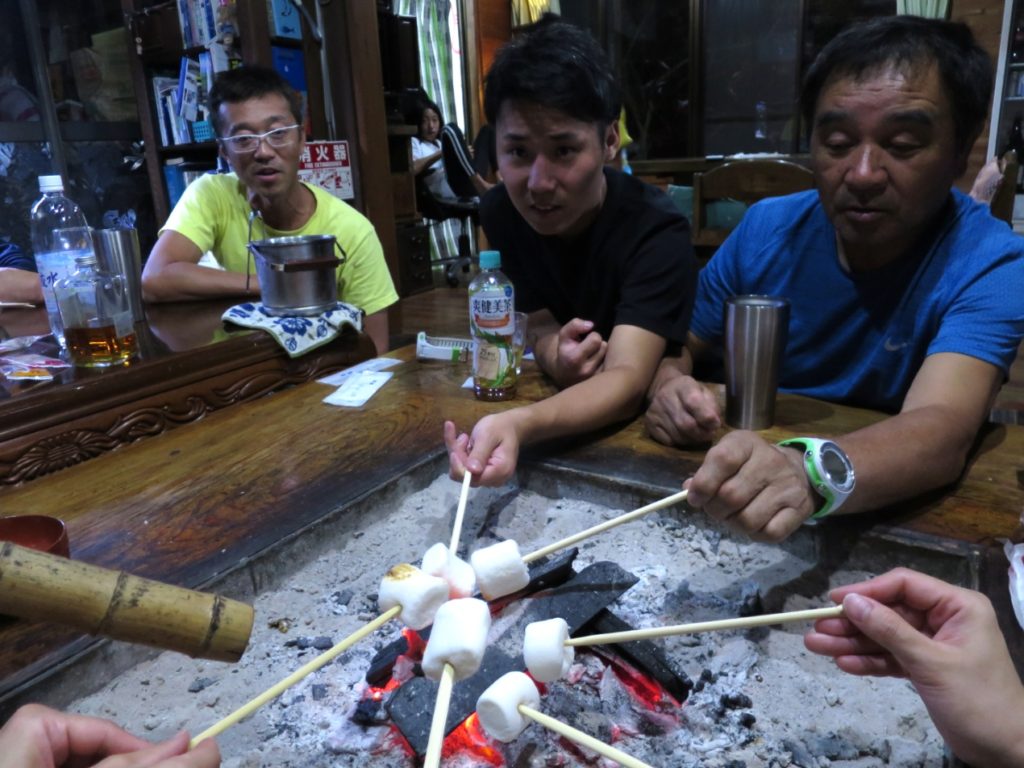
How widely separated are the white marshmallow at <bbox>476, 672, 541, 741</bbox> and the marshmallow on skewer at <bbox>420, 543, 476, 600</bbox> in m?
0.16

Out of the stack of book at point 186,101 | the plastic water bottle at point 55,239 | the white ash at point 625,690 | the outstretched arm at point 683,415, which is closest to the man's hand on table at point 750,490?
the white ash at point 625,690

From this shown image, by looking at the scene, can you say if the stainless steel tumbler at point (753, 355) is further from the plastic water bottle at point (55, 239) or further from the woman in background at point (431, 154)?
the woman in background at point (431, 154)

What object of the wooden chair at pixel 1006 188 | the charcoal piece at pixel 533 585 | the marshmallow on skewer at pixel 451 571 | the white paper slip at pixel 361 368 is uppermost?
the wooden chair at pixel 1006 188

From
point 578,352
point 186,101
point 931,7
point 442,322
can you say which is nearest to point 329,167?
point 186,101

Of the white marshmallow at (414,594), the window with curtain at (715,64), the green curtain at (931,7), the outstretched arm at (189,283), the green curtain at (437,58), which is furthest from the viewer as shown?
the green curtain at (437,58)

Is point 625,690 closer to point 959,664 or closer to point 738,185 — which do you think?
point 959,664

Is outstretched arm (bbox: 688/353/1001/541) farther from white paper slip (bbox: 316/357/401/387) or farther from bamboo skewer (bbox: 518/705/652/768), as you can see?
white paper slip (bbox: 316/357/401/387)

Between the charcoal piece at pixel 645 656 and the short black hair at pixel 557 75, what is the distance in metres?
1.11

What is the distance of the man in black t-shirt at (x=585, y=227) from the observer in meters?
1.55

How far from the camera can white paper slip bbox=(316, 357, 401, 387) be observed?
1901mm

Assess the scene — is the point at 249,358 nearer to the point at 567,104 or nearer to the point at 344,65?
the point at 567,104

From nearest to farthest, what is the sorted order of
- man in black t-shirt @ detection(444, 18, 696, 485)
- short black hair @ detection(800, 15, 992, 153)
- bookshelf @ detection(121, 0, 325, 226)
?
short black hair @ detection(800, 15, 992, 153) → man in black t-shirt @ detection(444, 18, 696, 485) → bookshelf @ detection(121, 0, 325, 226)

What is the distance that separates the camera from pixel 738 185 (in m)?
3.53

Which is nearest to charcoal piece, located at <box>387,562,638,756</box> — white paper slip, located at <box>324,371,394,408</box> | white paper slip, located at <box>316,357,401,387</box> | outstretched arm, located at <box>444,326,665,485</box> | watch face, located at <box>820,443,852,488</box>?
outstretched arm, located at <box>444,326,665,485</box>
